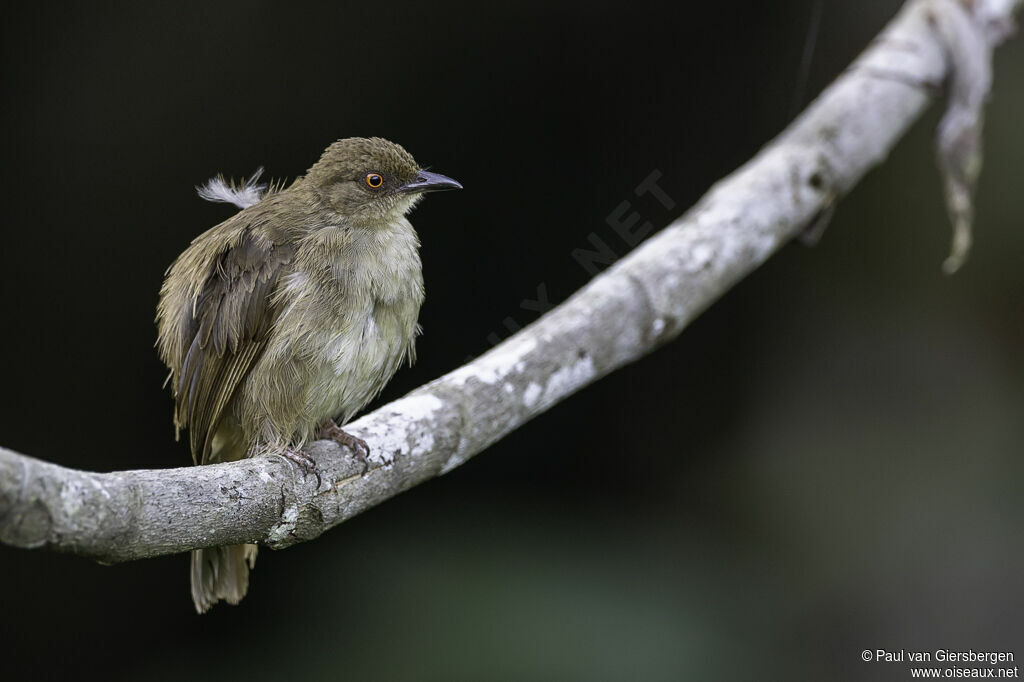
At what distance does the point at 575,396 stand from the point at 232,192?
2.08 metres

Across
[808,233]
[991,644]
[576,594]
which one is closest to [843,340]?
[991,644]

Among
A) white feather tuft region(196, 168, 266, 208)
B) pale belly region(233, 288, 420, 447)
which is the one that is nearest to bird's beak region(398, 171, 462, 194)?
pale belly region(233, 288, 420, 447)

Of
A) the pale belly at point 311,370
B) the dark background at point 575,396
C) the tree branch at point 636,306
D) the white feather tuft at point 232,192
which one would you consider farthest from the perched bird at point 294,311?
the dark background at point 575,396

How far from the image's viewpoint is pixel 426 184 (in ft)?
9.12

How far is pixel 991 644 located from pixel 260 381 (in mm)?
3020

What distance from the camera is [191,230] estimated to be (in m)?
3.90

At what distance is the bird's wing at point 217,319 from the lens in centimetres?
259

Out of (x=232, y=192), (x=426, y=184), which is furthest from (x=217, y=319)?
(x=426, y=184)

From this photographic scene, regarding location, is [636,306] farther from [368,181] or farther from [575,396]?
[575,396]

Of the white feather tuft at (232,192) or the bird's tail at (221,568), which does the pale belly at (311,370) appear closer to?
the bird's tail at (221,568)

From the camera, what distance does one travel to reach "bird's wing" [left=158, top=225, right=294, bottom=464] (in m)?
2.59

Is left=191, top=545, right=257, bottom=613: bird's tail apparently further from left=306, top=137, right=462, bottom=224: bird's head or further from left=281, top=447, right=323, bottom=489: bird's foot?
left=306, top=137, right=462, bottom=224: bird's head

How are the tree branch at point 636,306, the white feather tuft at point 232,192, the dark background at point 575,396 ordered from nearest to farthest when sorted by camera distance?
the tree branch at point 636,306 → the white feather tuft at point 232,192 → the dark background at point 575,396

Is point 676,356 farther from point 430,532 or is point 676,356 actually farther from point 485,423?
point 485,423
